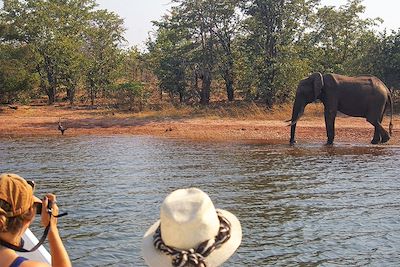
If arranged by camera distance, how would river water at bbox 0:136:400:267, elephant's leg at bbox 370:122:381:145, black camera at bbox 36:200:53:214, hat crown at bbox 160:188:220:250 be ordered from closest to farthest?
hat crown at bbox 160:188:220:250
black camera at bbox 36:200:53:214
river water at bbox 0:136:400:267
elephant's leg at bbox 370:122:381:145

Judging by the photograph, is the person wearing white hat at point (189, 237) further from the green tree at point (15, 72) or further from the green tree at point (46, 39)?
the green tree at point (46, 39)

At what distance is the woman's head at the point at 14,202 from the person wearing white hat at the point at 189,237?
0.77 metres

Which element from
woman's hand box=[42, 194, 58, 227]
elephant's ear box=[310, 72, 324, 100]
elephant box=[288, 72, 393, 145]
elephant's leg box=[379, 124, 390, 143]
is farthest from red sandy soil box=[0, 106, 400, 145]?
woman's hand box=[42, 194, 58, 227]

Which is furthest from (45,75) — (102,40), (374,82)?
(374,82)

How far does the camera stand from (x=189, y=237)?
2.69 meters

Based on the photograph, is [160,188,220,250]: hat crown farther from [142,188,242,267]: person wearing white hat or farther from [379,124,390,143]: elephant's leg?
[379,124,390,143]: elephant's leg

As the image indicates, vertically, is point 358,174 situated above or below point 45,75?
below

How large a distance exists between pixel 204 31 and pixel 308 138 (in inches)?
480

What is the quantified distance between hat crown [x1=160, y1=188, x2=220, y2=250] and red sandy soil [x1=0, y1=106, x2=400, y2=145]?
20.0 metres

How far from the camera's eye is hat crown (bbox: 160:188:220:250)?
8.77ft

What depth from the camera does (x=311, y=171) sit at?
15.3 metres

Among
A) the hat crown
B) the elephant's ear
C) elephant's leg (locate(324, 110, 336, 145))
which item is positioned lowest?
elephant's leg (locate(324, 110, 336, 145))

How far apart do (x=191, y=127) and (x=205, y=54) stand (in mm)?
8064

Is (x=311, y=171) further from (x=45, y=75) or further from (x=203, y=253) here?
(x=45, y=75)
